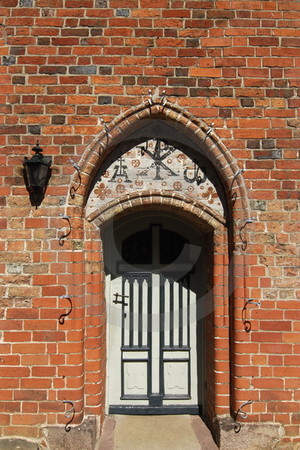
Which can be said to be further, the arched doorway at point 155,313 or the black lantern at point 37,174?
the arched doorway at point 155,313

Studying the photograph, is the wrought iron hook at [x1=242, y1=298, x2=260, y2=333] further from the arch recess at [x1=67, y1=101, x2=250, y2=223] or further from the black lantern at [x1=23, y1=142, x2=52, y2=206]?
the black lantern at [x1=23, y1=142, x2=52, y2=206]

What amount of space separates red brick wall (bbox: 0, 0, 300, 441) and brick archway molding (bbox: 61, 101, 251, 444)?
2 cm

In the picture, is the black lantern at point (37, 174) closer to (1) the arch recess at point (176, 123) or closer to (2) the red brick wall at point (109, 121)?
(2) the red brick wall at point (109, 121)

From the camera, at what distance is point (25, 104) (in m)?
3.14

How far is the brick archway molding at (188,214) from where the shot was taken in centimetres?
311

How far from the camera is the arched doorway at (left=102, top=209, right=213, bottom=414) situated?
3686 millimetres

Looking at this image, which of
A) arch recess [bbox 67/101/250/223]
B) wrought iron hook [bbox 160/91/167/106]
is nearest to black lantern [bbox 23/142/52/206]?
arch recess [bbox 67/101/250/223]

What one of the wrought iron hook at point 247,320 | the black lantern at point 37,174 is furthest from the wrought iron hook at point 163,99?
the wrought iron hook at point 247,320

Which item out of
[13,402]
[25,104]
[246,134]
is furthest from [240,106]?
[13,402]

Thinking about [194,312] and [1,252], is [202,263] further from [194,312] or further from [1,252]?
[1,252]

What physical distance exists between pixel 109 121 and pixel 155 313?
2.05m

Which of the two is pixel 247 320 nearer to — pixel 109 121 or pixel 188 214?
pixel 188 214

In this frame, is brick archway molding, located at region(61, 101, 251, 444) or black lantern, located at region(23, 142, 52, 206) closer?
black lantern, located at region(23, 142, 52, 206)

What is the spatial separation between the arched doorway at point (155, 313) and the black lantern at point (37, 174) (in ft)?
2.67
